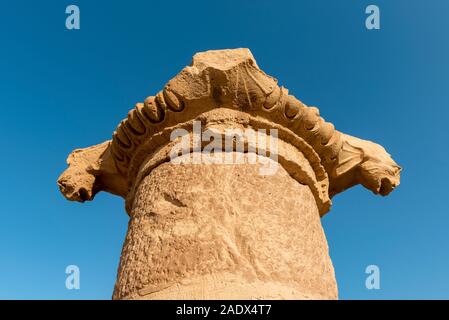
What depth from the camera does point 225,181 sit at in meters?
3.80

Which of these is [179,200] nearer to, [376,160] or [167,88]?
[167,88]

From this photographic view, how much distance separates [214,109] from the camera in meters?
4.24

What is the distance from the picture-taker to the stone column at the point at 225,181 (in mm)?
3389

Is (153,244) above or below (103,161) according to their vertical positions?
below

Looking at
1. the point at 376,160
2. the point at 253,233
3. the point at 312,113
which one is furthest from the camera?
the point at 376,160

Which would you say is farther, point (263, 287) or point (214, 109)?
point (214, 109)

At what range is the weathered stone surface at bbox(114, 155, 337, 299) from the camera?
10.8ft

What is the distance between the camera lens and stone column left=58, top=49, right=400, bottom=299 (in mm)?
3389

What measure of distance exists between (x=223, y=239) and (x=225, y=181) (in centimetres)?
52

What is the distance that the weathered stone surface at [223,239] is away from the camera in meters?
3.29

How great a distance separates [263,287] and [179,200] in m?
0.94
